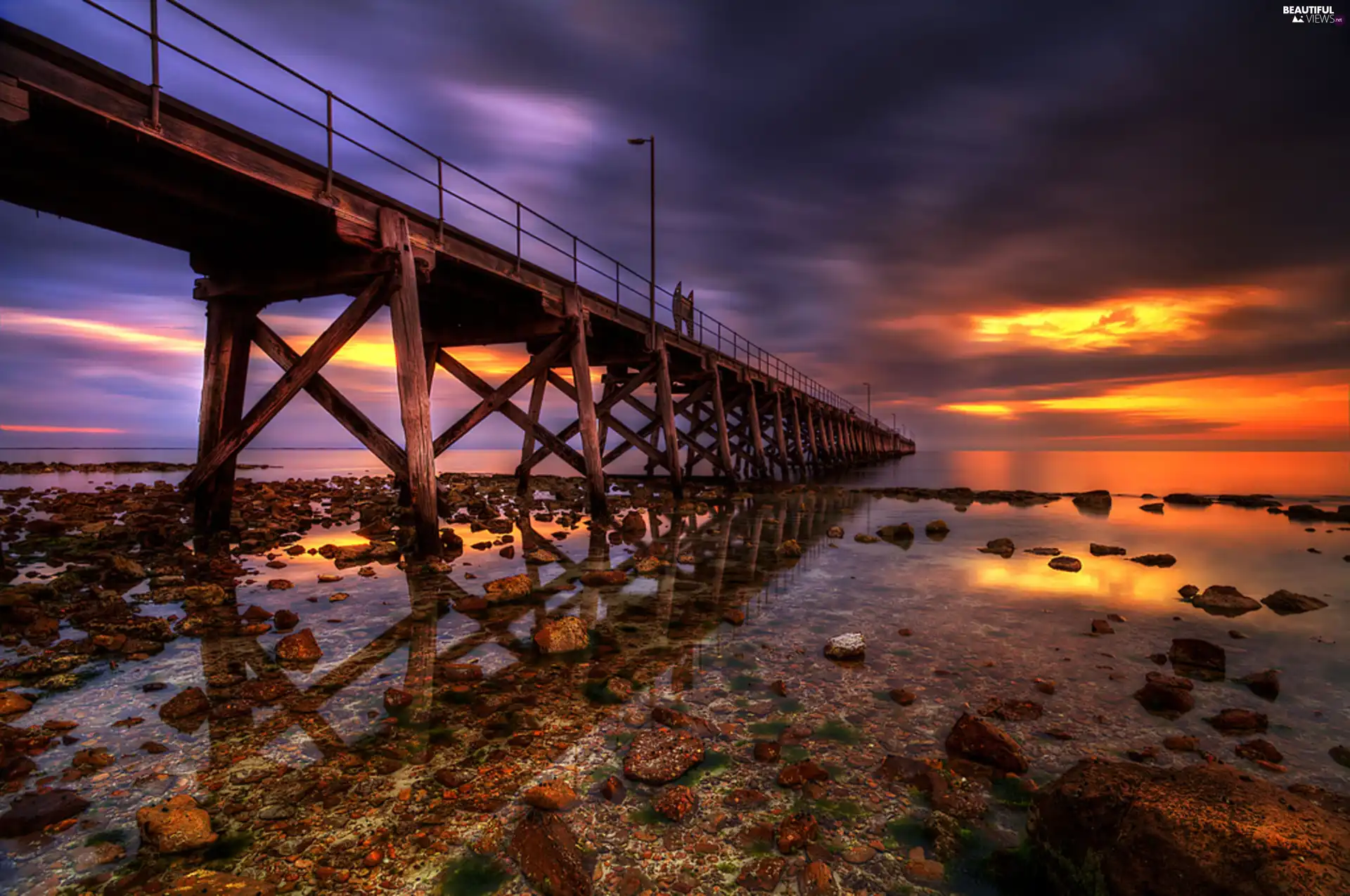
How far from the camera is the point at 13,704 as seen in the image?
3154 millimetres

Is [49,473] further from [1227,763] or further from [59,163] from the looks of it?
[1227,763]

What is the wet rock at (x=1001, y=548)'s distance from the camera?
29.6ft

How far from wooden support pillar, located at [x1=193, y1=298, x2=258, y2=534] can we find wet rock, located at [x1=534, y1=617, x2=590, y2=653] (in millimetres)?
6648

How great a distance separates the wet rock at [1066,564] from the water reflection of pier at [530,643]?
3508mm

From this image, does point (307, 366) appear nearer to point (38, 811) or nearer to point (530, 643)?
point (530, 643)

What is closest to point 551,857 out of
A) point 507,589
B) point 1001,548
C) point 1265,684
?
point 507,589

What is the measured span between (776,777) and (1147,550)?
35.1 feet

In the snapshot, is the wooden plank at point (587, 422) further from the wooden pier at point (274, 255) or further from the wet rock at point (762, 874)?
the wet rock at point (762, 874)

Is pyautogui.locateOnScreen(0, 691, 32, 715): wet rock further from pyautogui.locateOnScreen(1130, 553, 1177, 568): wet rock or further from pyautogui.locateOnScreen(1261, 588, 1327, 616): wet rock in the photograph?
pyautogui.locateOnScreen(1130, 553, 1177, 568): wet rock

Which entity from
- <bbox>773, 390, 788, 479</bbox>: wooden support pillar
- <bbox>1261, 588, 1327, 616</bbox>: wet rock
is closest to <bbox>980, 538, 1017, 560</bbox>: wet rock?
<bbox>1261, 588, 1327, 616</bbox>: wet rock

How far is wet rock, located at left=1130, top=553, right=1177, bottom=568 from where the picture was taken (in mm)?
8477

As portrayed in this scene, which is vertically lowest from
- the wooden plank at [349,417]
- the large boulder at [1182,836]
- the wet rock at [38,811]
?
the wet rock at [38,811]

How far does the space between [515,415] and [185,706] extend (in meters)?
9.31

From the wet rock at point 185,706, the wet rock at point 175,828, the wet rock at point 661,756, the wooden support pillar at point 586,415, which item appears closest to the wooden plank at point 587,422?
the wooden support pillar at point 586,415
